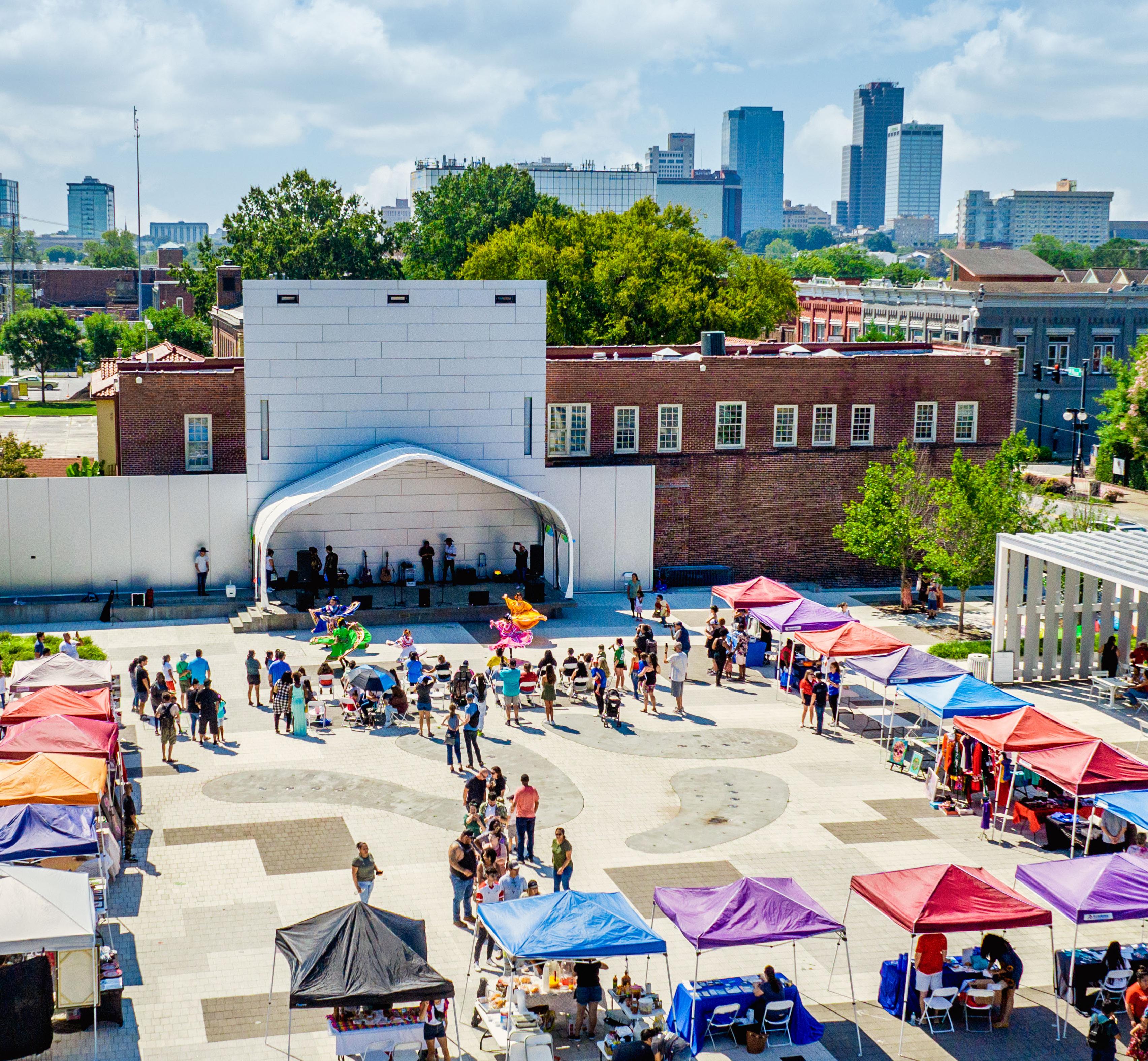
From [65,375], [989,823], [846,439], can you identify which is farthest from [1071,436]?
[65,375]

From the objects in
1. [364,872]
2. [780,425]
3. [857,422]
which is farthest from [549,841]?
[857,422]

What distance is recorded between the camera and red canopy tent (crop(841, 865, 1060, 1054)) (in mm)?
17781

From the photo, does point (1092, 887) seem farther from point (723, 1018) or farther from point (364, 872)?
point (364, 872)

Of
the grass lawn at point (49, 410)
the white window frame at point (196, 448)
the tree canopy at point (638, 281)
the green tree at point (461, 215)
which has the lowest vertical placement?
the grass lawn at point (49, 410)

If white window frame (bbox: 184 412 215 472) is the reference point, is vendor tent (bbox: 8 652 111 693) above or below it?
below

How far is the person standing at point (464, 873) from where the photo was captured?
20750 mm

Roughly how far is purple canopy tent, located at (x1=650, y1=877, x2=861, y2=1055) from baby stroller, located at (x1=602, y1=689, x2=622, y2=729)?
39.1 feet

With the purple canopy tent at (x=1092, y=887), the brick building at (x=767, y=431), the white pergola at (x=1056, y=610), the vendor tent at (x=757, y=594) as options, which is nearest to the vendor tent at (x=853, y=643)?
the vendor tent at (x=757, y=594)

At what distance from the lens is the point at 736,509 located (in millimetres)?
46375

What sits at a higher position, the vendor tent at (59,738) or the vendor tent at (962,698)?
the vendor tent at (59,738)

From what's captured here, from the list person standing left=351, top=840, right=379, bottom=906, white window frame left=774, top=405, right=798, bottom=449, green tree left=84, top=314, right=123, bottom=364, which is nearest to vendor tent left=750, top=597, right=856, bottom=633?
white window frame left=774, top=405, right=798, bottom=449

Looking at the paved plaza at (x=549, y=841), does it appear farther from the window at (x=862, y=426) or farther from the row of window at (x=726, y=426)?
the window at (x=862, y=426)

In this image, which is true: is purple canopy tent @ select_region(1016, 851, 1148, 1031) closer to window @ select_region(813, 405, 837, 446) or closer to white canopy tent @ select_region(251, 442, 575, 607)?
white canopy tent @ select_region(251, 442, 575, 607)

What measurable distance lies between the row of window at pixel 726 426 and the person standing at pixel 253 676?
1561 cm
